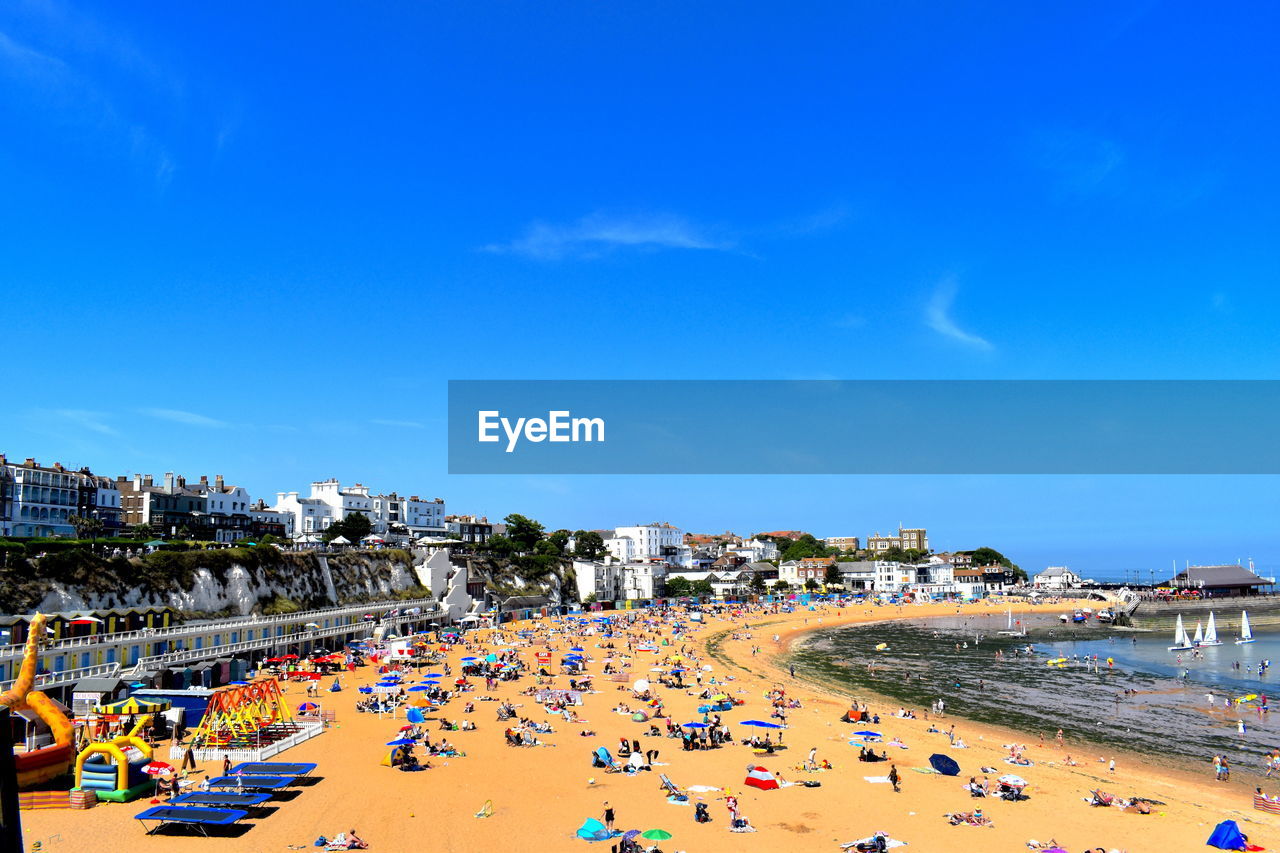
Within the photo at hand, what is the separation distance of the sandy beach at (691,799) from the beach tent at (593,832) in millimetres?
271

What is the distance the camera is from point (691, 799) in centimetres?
2419

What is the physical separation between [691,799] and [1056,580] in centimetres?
15717

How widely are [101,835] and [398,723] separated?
607 inches

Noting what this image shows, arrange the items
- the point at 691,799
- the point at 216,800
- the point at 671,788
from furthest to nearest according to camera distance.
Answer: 1. the point at 671,788
2. the point at 691,799
3. the point at 216,800

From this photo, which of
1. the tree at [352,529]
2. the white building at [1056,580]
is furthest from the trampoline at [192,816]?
the white building at [1056,580]

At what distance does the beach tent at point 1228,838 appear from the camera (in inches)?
841

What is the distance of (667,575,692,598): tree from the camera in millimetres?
126750

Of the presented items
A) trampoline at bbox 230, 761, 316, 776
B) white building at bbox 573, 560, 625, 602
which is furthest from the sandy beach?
white building at bbox 573, 560, 625, 602

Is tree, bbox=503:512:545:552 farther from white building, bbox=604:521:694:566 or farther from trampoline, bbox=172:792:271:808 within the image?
trampoline, bbox=172:792:271:808

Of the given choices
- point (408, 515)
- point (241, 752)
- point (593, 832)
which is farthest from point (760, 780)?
point (408, 515)

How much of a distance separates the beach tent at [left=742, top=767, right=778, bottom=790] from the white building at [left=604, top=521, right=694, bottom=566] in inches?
5018

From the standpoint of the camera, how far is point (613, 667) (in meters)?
53.5

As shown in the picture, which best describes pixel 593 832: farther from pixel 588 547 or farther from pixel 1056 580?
pixel 1056 580

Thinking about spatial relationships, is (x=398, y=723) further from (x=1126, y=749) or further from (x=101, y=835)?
(x=1126, y=749)
